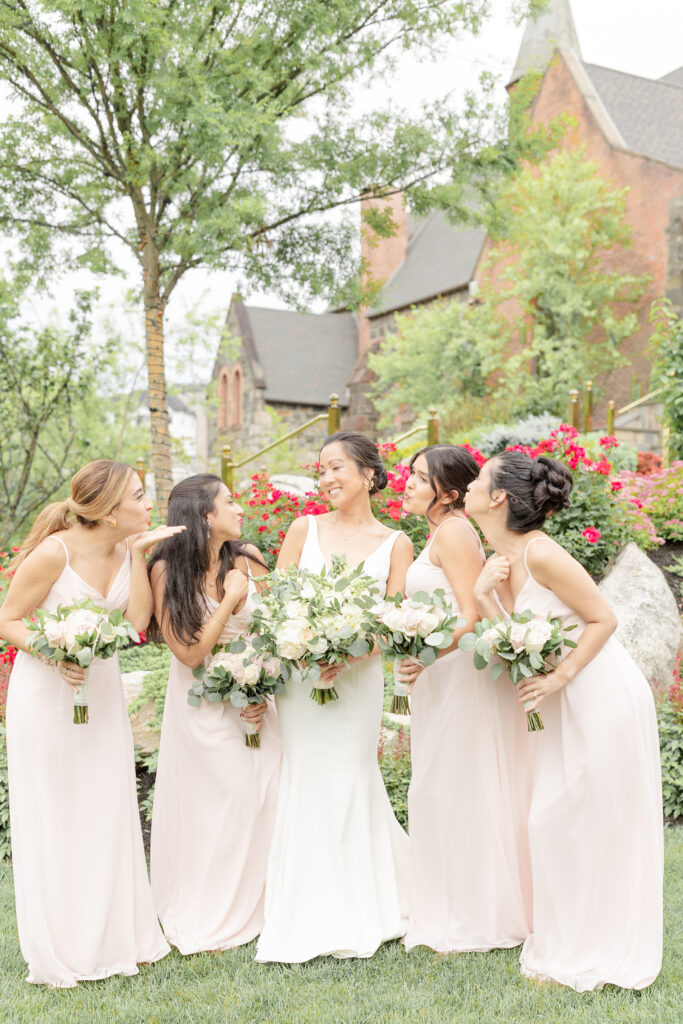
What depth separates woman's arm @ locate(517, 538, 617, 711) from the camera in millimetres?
3857

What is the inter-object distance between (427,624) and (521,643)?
410mm

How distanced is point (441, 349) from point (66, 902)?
24983 millimetres

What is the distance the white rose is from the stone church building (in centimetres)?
1396

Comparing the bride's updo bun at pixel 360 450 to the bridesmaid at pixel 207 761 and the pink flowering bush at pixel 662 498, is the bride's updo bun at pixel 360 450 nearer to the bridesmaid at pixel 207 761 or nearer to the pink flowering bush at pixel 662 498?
the bridesmaid at pixel 207 761

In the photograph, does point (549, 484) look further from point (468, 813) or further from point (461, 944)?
point (461, 944)

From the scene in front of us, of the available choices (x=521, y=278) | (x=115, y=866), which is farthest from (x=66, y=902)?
(x=521, y=278)

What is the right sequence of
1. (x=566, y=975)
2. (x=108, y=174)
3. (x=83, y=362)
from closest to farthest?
(x=566, y=975) < (x=108, y=174) < (x=83, y=362)

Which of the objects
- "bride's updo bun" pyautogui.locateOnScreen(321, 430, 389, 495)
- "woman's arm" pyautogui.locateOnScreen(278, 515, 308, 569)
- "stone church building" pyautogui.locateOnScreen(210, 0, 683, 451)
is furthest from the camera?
"stone church building" pyautogui.locateOnScreen(210, 0, 683, 451)

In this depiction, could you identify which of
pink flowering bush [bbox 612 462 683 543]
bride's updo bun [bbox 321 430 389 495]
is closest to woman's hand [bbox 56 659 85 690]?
bride's updo bun [bbox 321 430 389 495]

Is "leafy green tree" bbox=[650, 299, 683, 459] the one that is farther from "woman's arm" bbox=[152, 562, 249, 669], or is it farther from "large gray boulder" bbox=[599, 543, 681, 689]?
"woman's arm" bbox=[152, 562, 249, 669]

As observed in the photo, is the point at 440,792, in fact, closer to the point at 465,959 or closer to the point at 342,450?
the point at 465,959

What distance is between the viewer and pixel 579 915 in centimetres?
386

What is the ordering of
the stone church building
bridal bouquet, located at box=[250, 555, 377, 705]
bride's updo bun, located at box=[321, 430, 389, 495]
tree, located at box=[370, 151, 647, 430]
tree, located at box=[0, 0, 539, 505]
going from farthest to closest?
the stone church building < tree, located at box=[370, 151, 647, 430] < tree, located at box=[0, 0, 539, 505] < bride's updo bun, located at box=[321, 430, 389, 495] < bridal bouquet, located at box=[250, 555, 377, 705]

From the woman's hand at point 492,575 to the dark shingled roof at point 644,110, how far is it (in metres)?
25.9
